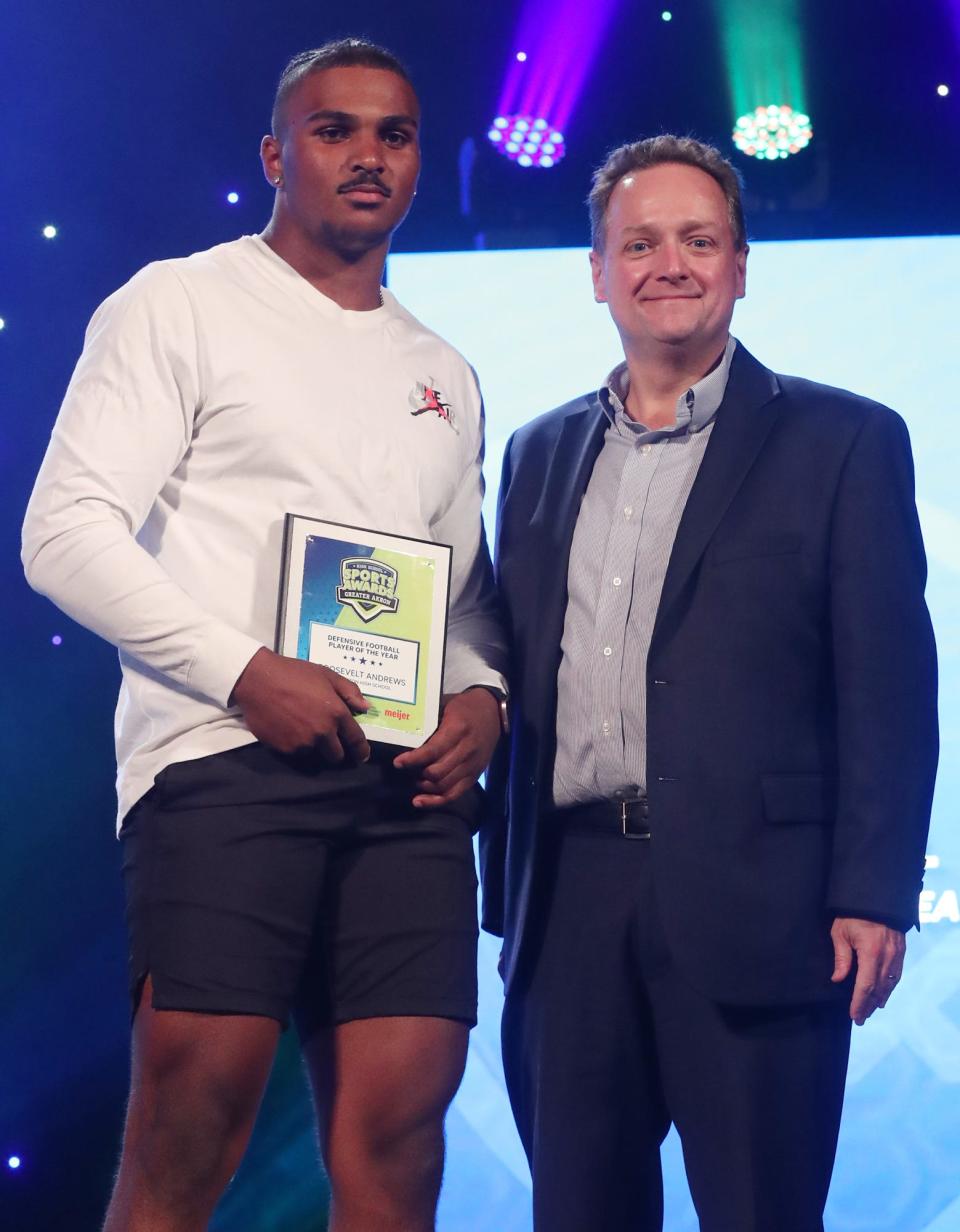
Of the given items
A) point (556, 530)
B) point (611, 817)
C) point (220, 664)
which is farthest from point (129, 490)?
point (611, 817)

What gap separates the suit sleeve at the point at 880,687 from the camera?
2141 mm

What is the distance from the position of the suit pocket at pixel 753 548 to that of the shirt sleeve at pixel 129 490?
73 cm

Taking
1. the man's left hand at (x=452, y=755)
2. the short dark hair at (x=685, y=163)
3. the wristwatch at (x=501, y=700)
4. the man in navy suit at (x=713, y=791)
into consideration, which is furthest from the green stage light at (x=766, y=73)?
the man's left hand at (x=452, y=755)

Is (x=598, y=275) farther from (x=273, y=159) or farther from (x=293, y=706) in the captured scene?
(x=293, y=706)

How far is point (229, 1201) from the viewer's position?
3506 mm

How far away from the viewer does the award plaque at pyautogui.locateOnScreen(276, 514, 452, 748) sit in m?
2.00

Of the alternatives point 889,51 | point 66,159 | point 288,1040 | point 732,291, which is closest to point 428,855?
point 732,291

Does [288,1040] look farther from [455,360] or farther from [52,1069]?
[455,360]

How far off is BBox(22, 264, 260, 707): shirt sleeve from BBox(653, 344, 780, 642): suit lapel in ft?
2.19

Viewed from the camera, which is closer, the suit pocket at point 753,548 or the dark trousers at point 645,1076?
the dark trousers at point 645,1076

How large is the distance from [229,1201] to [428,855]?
1814 millimetres

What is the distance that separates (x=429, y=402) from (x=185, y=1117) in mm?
Answer: 1061

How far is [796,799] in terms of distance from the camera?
2.20m

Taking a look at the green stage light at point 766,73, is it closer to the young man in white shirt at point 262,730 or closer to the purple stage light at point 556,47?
the purple stage light at point 556,47
